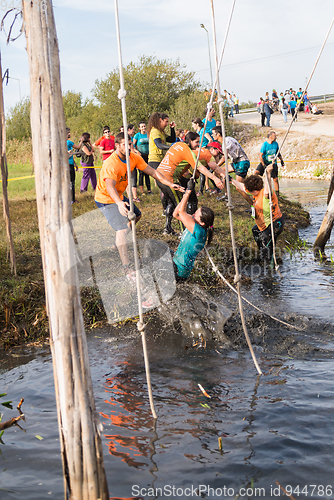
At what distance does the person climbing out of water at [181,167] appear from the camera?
291 inches

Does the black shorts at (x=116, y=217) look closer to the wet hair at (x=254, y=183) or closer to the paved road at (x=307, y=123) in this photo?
the wet hair at (x=254, y=183)

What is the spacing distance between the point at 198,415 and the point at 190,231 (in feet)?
8.29

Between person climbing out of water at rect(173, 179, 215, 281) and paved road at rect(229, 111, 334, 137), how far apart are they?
22040mm

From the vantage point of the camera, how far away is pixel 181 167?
816 cm

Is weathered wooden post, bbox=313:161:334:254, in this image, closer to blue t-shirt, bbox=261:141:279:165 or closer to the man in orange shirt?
blue t-shirt, bbox=261:141:279:165

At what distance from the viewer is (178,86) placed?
3322 cm

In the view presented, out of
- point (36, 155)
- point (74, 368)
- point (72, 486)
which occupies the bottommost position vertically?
point (72, 486)

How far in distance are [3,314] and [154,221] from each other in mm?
4272

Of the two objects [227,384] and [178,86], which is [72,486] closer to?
[227,384]

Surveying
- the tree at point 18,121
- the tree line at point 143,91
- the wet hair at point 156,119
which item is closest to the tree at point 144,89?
the tree line at point 143,91

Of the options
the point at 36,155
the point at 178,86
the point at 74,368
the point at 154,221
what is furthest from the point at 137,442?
the point at 178,86

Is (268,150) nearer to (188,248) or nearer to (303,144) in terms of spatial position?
(188,248)

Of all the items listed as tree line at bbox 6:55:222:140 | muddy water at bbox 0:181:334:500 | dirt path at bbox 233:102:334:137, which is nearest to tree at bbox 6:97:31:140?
tree line at bbox 6:55:222:140

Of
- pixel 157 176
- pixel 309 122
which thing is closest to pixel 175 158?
pixel 157 176
